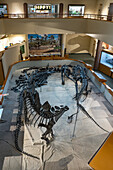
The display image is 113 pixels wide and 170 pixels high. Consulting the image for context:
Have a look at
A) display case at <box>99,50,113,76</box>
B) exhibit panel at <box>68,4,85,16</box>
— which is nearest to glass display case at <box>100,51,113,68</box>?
display case at <box>99,50,113,76</box>

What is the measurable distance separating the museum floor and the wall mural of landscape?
756 centimetres

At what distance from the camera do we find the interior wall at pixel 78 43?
15234 millimetres

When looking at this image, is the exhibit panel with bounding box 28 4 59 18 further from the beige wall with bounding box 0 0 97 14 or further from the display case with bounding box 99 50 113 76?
the display case with bounding box 99 50 113 76

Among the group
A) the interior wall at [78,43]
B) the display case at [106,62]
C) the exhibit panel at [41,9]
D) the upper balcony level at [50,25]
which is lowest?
the display case at [106,62]

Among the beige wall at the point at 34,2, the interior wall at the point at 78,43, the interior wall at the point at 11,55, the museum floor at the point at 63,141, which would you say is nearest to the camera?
the museum floor at the point at 63,141

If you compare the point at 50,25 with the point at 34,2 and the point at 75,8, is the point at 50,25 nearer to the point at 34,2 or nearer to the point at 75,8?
the point at 34,2

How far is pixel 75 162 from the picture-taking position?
13.9 feet

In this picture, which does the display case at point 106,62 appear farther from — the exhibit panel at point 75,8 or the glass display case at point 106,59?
the exhibit panel at point 75,8

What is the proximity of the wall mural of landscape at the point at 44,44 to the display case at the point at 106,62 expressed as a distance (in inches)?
170

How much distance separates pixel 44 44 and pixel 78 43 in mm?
4470

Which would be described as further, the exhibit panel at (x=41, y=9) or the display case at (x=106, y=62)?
the exhibit panel at (x=41, y=9)

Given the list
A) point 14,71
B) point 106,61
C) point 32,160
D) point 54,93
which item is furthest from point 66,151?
point 106,61

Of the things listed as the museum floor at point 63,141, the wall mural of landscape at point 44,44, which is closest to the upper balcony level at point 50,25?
the wall mural of landscape at point 44,44

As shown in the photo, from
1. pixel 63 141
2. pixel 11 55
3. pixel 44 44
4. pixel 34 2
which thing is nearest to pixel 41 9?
pixel 34 2
